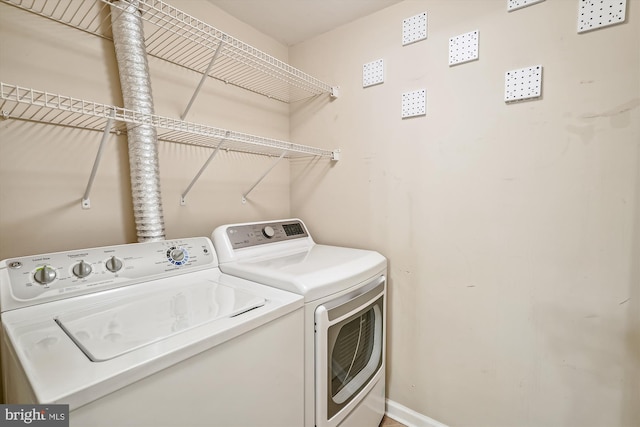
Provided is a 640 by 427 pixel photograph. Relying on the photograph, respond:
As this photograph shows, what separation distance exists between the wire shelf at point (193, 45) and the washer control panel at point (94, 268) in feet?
2.95

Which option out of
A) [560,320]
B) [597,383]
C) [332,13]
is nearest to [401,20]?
[332,13]

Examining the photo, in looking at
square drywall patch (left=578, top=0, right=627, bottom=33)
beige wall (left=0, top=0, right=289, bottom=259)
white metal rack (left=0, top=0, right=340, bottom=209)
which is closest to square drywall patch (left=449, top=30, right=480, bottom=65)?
square drywall patch (left=578, top=0, right=627, bottom=33)

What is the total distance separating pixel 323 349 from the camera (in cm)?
117

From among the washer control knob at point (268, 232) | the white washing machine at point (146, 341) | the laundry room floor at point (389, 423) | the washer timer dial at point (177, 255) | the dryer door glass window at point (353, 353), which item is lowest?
the laundry room floor at point (389, 423)

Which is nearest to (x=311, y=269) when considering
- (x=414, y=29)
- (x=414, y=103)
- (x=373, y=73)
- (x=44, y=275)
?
(x=44, y=275)

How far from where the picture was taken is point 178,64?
1596 millimetres

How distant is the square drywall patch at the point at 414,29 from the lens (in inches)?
62.8

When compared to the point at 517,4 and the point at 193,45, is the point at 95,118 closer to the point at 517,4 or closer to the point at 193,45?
the point at 193,45

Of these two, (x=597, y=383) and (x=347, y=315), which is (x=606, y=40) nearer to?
(x=597, y=383)

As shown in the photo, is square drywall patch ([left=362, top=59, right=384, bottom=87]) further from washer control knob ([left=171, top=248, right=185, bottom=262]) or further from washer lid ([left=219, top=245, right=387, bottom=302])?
washer control knob ([left=171, top=248, right=185, bottom=262])

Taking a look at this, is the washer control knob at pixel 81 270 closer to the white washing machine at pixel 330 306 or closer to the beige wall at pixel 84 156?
the beige wall at pixel 84 156

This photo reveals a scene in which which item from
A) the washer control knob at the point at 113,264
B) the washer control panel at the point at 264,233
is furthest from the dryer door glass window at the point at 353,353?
the washer control knob at the point at 113,264

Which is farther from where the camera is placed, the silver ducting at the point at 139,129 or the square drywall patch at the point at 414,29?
the square drywall patch at the point at 414,29

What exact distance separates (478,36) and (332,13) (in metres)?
0.87
